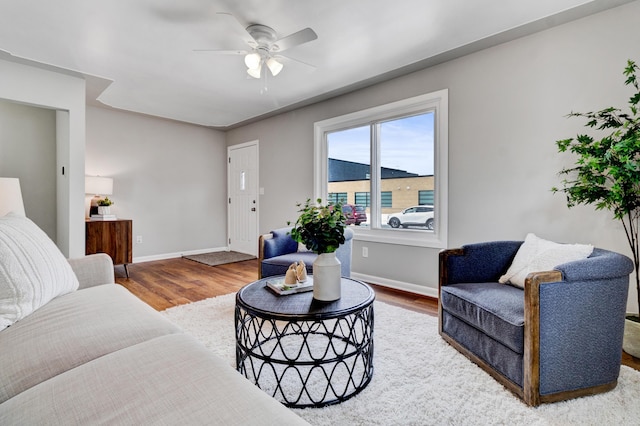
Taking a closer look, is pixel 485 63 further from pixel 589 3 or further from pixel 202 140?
pixel 202 140

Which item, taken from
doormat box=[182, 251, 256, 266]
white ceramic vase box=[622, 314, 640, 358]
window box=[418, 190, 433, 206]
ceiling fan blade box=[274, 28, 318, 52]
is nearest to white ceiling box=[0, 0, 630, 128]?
ceiling fan blade box=[274, 28, 318, 52]

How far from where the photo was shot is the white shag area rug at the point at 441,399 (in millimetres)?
1436

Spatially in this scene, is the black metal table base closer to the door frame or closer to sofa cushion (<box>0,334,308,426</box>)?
sofa cushion (<box>0,334,308,426</box>)

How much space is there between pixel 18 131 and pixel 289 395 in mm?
4507

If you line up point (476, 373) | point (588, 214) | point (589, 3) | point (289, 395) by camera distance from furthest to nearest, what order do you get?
point (588, 214)
point (589, 3)
point (476, 373)
point (289, 395)

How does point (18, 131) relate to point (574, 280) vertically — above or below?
above

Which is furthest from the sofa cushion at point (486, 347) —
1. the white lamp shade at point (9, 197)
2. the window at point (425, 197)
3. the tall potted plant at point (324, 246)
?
the white lamp shade at point (9, 197)

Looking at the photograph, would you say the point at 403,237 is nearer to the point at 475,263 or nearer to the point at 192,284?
the point at 475,263

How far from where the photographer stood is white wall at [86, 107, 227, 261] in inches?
191

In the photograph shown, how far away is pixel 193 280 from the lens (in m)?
3.99

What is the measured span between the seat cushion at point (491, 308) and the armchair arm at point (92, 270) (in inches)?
85.5

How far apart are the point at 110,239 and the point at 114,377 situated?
384 centimetres

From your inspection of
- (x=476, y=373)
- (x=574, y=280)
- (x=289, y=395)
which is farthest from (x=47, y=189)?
(x=574, y=280)

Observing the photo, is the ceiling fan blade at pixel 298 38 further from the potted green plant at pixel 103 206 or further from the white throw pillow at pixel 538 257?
the potted green plant at pixel 103 206
